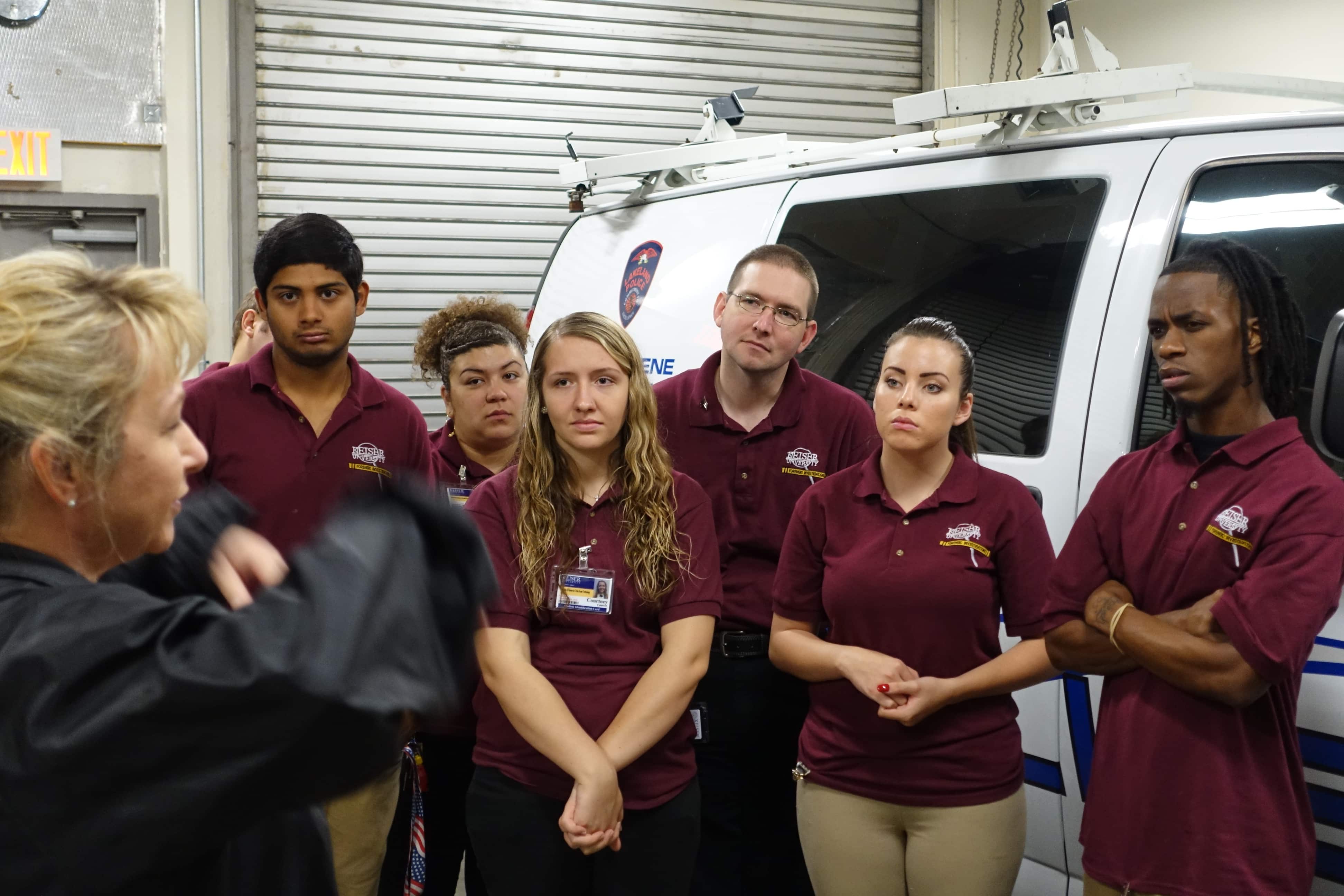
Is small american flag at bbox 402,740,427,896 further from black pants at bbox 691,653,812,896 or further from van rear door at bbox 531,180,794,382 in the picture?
van rear door at bbox 531,180,794,382

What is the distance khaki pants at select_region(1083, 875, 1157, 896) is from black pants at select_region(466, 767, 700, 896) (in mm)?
817

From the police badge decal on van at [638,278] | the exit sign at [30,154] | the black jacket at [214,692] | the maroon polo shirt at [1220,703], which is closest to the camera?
the black jacket at [214,692]

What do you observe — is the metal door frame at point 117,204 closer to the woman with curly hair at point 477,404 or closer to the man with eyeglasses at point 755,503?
the woman with curly hair at point 477,404

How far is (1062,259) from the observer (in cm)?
288

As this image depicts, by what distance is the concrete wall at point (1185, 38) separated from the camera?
6.21 m

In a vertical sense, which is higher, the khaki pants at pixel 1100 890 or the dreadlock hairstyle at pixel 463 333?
the dreadlock hairstyle at pixel 463 333

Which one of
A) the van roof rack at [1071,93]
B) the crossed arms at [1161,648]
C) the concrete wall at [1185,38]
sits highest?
the concrete wall at [1185,38]

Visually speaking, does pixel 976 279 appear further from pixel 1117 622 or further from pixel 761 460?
pixel 1117 622

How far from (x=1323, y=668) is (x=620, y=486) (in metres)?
1.48

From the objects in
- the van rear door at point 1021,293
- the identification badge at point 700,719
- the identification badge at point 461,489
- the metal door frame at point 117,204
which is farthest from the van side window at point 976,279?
the metal door frame at point 117,204

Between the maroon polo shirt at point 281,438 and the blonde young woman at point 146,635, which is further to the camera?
the maroon polo shirt at point 281,438

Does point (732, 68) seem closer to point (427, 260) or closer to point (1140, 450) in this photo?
point (427, 260)

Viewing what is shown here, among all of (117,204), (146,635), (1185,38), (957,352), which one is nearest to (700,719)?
(957,352)

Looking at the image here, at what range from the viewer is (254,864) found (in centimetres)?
122
